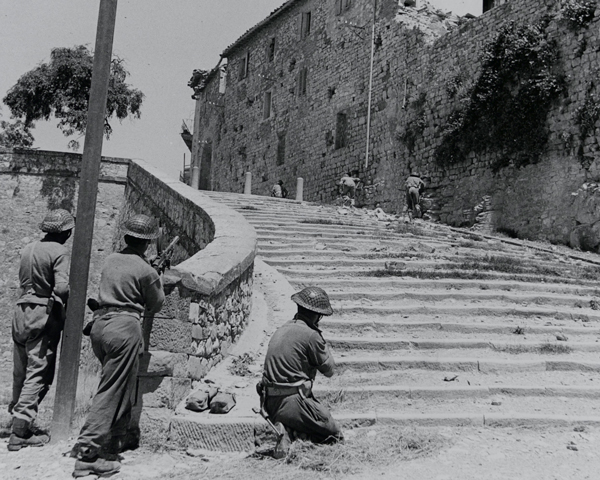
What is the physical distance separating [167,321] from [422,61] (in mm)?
16352

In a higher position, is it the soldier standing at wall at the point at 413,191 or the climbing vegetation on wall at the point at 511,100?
the climbing vegetation on wall at the point at 511,100

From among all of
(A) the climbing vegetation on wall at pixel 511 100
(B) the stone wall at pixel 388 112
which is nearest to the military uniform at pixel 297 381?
(B) the stone wall at pixel 388 112

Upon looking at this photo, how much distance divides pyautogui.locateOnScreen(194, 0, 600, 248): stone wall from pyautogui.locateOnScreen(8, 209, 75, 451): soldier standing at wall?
441 inches

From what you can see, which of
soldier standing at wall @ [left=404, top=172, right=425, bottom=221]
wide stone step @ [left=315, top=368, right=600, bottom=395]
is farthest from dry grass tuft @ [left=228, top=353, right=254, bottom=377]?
soldier standing at wall @ [left=404, top=172, right=425, bottom=221]

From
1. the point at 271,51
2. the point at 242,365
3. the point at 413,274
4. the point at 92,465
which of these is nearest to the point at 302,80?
the point at 271,51

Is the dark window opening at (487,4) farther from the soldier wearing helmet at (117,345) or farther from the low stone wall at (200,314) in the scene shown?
the soldier wearing helmet at (117,345)

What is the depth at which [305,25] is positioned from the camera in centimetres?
2686

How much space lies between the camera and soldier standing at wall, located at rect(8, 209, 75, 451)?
4543mm

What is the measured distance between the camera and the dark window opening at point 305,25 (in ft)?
87.6

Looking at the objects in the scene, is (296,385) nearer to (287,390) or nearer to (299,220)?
(287,390)

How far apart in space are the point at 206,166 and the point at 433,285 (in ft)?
97.9

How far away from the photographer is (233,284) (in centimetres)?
592

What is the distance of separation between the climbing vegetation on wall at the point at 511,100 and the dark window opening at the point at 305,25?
12005 millimetres

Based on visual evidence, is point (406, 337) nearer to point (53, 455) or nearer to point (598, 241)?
point (53, 455)
